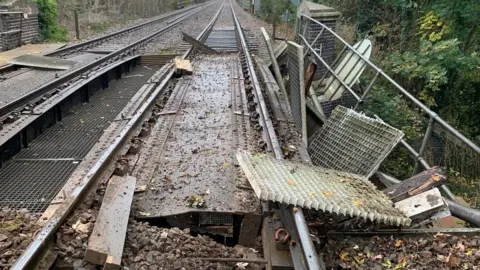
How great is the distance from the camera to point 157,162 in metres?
4.80

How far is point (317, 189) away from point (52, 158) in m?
3.39

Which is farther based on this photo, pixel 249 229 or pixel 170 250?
pixel 249 229

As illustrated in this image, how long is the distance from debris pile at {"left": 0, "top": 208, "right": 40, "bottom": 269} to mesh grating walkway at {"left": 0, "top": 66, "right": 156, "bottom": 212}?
49 cm

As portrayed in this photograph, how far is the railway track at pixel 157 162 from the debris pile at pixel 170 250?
0.02 metres

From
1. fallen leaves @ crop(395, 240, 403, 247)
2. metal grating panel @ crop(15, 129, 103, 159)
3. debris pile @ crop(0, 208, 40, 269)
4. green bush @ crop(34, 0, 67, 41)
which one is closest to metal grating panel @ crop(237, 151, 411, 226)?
fallen leaves @ crop(395, 240, 403, 247)

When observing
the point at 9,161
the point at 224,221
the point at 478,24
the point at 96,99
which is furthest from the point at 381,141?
the point at 478,24

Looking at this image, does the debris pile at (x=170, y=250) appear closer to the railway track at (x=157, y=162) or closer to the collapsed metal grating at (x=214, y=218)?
the railway track at (x=157, y=162)

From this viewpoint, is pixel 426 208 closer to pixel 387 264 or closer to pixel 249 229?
pixel 387 264

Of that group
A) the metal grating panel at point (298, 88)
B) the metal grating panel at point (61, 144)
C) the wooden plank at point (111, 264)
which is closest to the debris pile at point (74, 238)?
the wooden plank at point (111, 264)

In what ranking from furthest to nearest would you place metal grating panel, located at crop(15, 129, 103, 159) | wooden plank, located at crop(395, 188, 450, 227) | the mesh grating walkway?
1. metal grating panel, located at crop(15, 129, 103, 159)
2. the mesh grating walkway
3. wooden plank, located at crop(395, 188, 450, 227)

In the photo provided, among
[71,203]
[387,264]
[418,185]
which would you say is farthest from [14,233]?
[418,185]

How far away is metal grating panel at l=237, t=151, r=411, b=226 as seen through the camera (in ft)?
11.0

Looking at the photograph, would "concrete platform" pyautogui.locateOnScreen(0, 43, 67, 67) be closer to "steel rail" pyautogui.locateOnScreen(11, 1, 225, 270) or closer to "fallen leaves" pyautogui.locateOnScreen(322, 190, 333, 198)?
"steel rail" pyautogui.locateOnScreen(11, 1, 225, 270)

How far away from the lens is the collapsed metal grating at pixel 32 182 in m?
4.20
